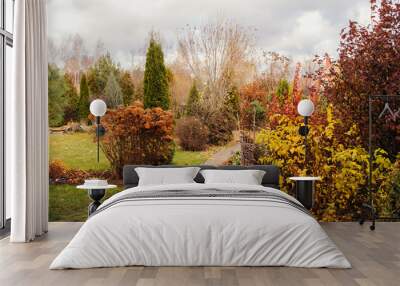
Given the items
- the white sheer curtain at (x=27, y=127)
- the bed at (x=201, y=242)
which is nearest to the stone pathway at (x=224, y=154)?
the white sheer curtain at (x=27, y=127)

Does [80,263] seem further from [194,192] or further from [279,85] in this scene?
[279,85]

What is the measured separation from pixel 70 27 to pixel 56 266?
439cm

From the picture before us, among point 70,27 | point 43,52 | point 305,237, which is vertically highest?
point 70,27

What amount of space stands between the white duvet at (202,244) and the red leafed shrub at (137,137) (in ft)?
10.3

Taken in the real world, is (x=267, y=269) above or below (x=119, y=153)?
below

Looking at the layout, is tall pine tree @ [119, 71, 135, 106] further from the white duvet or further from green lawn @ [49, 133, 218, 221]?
the white duvet

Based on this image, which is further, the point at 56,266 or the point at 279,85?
the point at 279,85

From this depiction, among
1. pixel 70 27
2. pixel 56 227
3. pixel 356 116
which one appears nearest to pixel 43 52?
pixel 70 27

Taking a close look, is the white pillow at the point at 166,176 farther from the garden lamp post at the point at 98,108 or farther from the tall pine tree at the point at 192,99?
the tall pine tree at the point at 192,99

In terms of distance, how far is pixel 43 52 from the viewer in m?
6.38

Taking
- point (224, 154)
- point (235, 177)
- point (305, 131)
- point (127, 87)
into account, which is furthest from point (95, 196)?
point (305, 131)

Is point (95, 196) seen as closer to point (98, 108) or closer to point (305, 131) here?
point (98, 108)

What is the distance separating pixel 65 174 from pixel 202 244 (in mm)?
3860

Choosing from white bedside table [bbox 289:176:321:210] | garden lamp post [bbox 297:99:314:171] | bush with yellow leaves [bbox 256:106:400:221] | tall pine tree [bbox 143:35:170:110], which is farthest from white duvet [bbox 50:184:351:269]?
tall pine tree [bbox 143:35:170:110]
